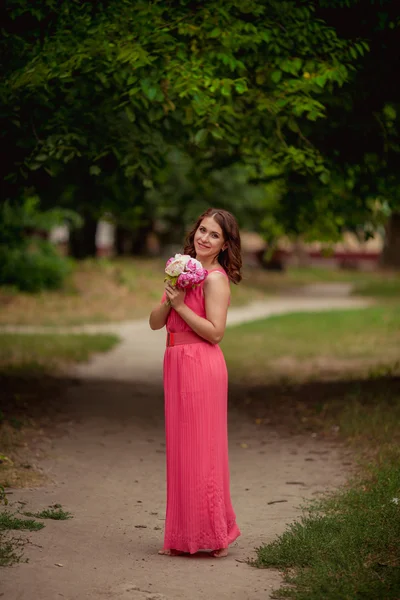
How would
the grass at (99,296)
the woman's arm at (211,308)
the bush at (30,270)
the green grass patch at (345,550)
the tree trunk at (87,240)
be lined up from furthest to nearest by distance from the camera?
the tree trunk at (87,240) < the bush at (30,270) < the grass at (99,296) < the woman's arm at (211,308) < the green grass patch at (345,550)

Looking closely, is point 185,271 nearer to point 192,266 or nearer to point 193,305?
point 192,266

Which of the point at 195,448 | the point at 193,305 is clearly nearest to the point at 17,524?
the point at 195,448

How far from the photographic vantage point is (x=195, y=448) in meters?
5.76

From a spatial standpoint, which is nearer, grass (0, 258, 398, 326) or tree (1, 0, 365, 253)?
tree (1, 0, 365, 253)

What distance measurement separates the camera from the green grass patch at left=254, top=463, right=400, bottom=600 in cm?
508

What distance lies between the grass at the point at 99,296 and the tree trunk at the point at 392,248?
7.95 meters

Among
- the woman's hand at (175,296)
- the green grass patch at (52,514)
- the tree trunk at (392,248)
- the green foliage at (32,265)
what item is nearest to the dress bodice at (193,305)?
the woman's hand at (175,296)

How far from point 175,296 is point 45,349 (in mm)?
11385

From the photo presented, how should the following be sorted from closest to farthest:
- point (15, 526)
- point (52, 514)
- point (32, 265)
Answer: point (15, 526), point (52, 514), point (32, 265)

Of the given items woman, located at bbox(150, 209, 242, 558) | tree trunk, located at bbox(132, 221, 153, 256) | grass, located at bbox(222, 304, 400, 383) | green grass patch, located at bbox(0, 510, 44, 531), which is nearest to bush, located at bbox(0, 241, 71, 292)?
grass, located at bbox(222, 304, 400, 383)

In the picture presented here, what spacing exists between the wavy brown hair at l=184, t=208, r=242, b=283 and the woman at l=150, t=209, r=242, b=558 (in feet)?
0.04

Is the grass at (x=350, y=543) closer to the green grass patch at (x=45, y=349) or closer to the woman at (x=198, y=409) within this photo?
the woman at (x=198, y=409)

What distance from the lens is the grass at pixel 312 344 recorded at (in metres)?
16.1

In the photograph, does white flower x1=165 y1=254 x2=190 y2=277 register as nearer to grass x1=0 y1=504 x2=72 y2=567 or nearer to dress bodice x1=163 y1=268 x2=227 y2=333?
dress bodice x1=163 y1=268 x2=227 y2=333
